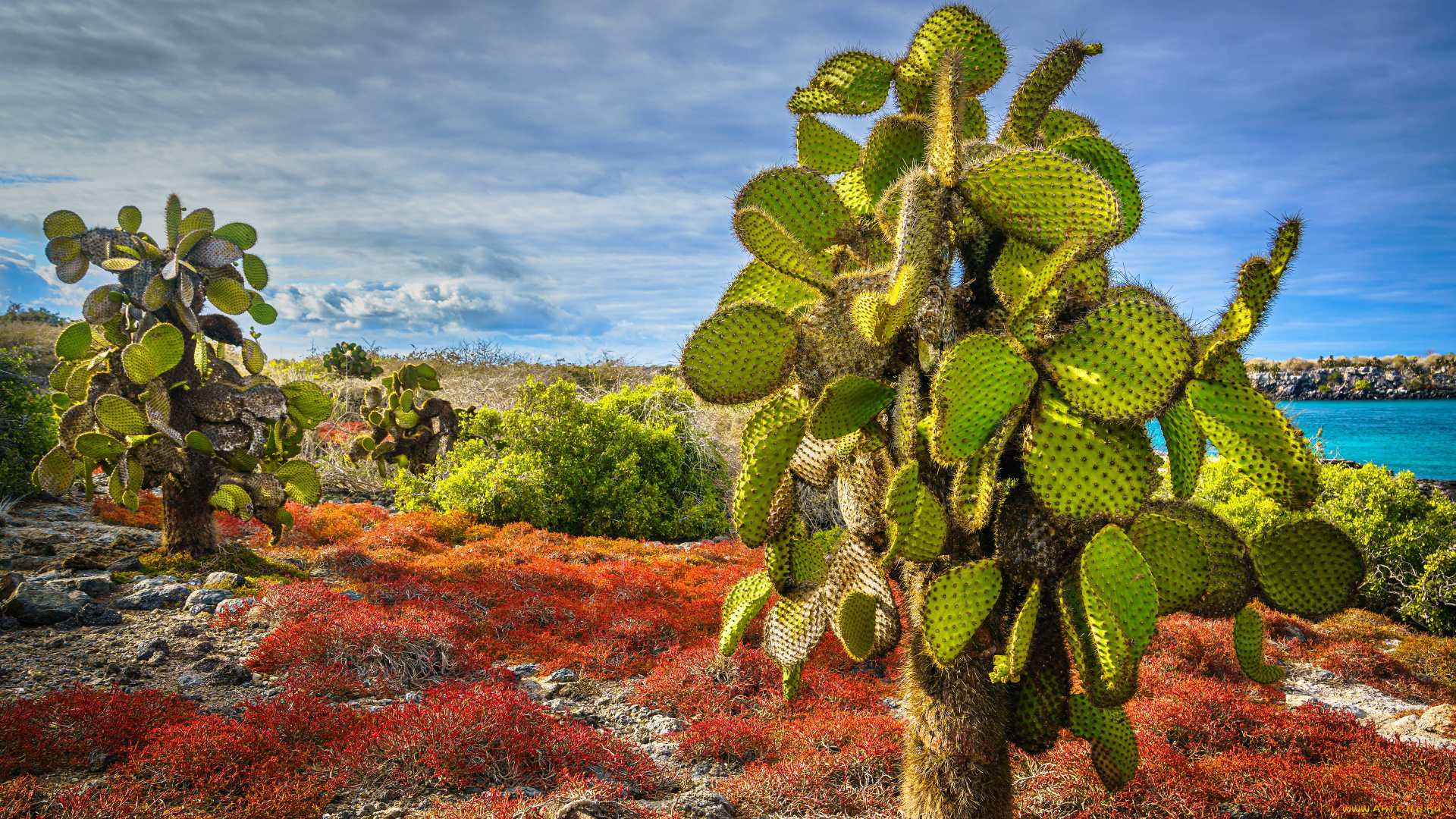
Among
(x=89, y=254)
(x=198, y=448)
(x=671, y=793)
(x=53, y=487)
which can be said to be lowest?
(x=671, y=793)

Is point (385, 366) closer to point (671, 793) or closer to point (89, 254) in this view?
point (89, 254)

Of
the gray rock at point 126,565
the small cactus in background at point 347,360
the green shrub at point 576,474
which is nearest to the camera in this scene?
the gray rock at point 126,565

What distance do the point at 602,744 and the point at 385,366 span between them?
2467 cm

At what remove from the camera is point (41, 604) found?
4.47m

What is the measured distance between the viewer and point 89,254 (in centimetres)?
568

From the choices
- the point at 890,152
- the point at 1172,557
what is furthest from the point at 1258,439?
the point at 890,152

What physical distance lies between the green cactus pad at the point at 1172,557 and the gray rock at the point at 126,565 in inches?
284

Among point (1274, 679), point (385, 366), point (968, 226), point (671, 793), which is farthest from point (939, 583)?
point (385, 366)

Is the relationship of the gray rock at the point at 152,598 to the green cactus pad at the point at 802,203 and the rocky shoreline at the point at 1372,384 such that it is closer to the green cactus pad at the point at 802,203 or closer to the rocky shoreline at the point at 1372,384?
the green cactus pad at the point at 802,203

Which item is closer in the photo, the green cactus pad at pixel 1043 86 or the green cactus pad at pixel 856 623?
the green cactus pad at pixel 856 623

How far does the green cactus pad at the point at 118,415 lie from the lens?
17.0 ft

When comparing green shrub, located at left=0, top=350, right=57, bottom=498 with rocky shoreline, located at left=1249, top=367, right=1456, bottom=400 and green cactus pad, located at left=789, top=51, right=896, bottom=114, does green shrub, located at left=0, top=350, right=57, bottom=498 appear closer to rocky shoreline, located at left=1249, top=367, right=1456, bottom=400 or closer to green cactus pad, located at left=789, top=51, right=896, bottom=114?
green cactus pad, located at left=789, top=51, right=896, bottom=114

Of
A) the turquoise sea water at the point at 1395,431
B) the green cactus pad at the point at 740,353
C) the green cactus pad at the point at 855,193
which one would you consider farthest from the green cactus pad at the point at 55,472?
the turquoise sea water at the point at 1395,431

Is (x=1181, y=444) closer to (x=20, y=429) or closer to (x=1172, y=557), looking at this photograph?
(x=1172, y=557)
